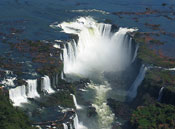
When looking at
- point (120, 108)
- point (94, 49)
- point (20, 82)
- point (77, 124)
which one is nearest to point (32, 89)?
point (20, 82)

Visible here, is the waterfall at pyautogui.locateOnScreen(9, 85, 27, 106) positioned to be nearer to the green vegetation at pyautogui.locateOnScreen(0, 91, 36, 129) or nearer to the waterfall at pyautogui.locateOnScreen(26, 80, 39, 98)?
the waterfall at pyautogui.locateOnScreen(26, 80, 39, 98)

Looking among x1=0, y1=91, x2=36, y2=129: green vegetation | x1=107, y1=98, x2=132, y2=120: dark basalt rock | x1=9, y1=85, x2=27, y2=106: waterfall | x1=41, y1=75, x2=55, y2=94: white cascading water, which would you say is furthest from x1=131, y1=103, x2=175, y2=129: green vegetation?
x1=9, y1=85, x2=27, y2=106: waterfall

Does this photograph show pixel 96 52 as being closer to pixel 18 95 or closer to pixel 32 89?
pixel 32 89

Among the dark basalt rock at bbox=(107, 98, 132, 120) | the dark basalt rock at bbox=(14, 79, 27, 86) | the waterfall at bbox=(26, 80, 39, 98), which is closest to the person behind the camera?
the dark basalt rock at bbox=(14, 79, 27, 86)

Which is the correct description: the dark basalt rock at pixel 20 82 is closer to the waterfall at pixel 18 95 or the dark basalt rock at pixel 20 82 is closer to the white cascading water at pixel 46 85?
the waterfall at pixel 18 95

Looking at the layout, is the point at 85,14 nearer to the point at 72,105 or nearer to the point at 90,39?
the point at 90,39
